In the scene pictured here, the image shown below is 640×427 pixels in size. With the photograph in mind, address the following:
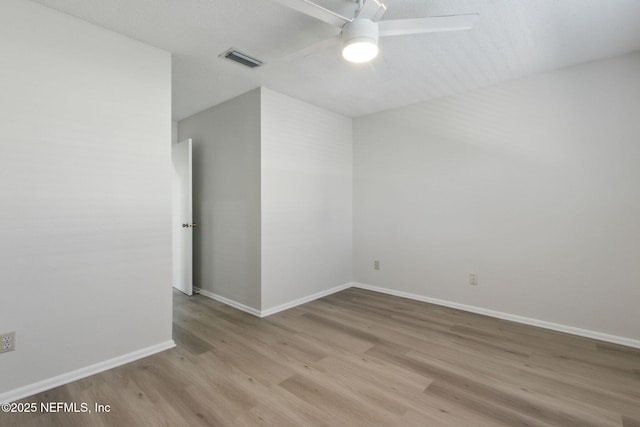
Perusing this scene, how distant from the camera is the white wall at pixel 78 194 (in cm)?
188

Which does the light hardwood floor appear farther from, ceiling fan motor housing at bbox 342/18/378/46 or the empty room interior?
ceiling fan motor housing at bbox 342/18/378/46

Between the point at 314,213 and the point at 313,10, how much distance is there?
2.50 metres

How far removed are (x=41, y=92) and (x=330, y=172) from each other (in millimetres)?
2871

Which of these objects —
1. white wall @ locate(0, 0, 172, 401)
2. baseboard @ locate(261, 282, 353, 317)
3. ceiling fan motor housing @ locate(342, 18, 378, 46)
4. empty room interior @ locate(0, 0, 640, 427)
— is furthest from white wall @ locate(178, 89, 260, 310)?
ceiling fan motor housing @ locate(342, 18, 378, 46)

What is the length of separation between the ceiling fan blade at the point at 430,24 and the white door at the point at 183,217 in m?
2.94

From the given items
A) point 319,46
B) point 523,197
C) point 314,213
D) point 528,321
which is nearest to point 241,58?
point 319,46

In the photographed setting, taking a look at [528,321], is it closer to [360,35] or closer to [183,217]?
[360,35]

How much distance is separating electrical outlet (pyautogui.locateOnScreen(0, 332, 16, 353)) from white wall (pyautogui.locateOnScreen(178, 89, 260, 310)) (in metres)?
1.87

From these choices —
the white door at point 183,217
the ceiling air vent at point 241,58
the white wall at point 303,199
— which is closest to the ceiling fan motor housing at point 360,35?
the ceiling air vent at point 241,58

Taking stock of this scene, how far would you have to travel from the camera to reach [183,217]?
13.3ft

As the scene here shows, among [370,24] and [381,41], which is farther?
[381,41]

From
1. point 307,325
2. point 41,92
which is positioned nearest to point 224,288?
point 307,325

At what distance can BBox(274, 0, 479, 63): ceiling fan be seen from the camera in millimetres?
1647

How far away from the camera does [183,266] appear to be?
4.11 metres
